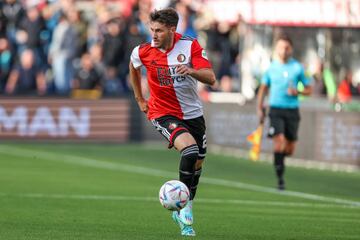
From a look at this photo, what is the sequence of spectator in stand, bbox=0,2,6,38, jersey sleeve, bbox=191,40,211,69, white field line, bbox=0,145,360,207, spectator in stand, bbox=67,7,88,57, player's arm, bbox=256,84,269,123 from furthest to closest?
spectator in stand, bbox=67,7,88,57 < spectator in stand, bbox=0,2,6,38 < player's arm, bbox=256,84,269,123 < white field line, bbox=0,145,360,207 < jersey sleeve, bbox=191,40,211,69

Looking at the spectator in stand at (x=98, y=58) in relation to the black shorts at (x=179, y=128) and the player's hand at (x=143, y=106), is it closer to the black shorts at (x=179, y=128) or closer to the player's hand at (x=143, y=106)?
the player's hand at (x=143, y=106)

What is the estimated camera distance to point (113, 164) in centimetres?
2334

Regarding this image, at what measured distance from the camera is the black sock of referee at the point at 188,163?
38.6ft

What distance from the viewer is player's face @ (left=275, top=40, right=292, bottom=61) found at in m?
18.8

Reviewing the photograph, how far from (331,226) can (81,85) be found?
55.1ft

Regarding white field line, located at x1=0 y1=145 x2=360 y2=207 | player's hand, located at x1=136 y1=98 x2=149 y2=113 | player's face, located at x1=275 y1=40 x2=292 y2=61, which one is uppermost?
player's hand, located at x1=136 y1=98 x2=149 y2=113

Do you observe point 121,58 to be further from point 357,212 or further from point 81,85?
point 357,212

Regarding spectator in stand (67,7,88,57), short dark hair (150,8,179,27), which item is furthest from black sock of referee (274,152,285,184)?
spectator in stand (67,7,88,57)

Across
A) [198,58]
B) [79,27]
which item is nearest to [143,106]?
[198,58]

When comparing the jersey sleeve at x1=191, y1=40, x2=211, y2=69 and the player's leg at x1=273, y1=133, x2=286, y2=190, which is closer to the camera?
the jersey sleeve at x1=191, y1=40, x2=211, y2=69

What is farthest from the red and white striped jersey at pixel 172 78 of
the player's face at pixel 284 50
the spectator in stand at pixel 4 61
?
the spectator in stand at pixel 4 61

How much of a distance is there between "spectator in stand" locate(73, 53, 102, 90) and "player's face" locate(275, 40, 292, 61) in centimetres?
1096

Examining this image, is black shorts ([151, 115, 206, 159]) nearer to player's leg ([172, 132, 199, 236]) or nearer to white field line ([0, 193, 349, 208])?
player's leg ([172, 132, 199, 236])

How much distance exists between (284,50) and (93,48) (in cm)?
1201
